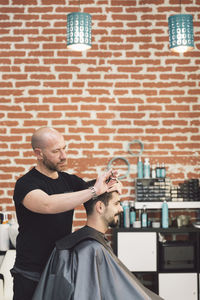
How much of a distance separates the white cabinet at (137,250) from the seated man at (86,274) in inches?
66.7

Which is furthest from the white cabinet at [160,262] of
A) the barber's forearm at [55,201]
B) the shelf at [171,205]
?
the barber's forearm at [55,201]

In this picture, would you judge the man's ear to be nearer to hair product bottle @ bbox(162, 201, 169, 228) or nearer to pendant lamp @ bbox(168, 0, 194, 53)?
pendant lamp @ bbox(168, 0, 194, 53)

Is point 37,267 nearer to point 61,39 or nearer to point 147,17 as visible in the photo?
point 61,39

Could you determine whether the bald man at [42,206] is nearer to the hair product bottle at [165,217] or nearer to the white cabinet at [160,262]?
the white cabinet at [160,262]

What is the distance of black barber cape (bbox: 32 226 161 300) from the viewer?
1.98 m

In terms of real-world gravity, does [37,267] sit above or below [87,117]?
below

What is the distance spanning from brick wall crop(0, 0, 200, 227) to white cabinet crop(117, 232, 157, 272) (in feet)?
1.63

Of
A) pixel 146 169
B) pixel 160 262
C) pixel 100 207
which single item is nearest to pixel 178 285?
pixel 160 262

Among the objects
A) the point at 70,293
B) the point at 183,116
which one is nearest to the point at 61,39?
the point at 183,116

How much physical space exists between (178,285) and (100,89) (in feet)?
6.63

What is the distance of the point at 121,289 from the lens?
6.86 ft

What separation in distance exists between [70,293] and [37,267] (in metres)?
0.28

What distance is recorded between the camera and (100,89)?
4320 millimetres

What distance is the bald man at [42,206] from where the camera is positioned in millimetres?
2051
